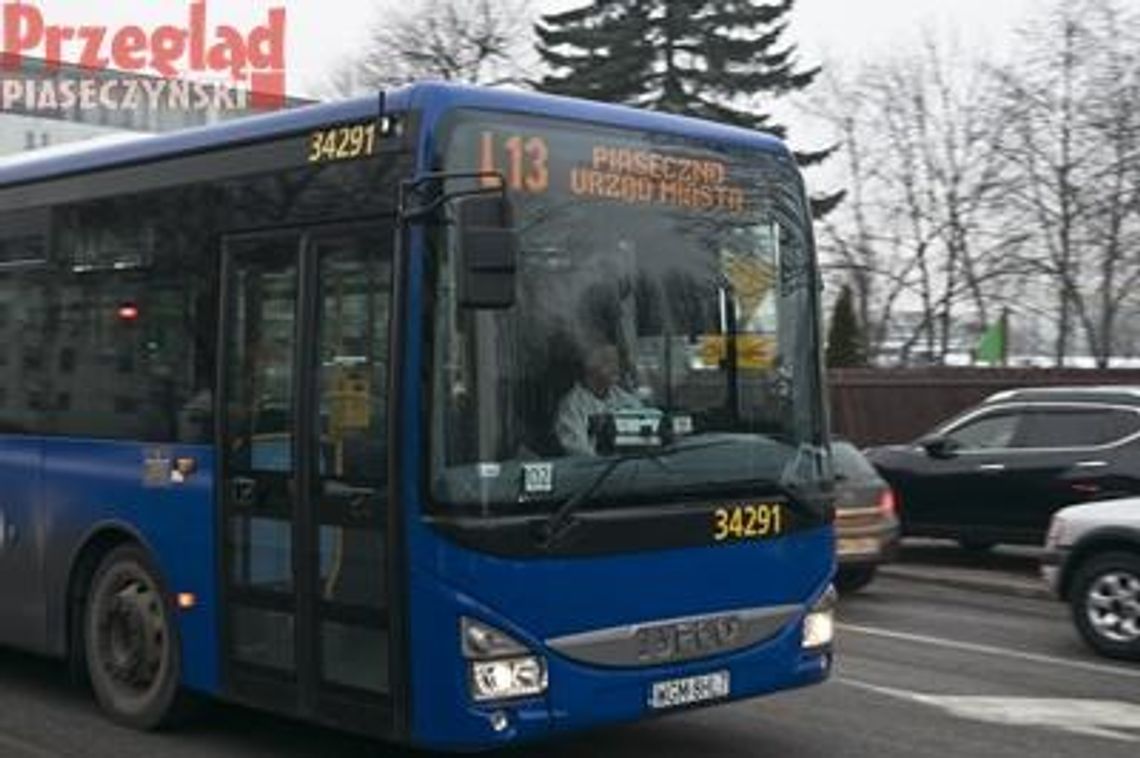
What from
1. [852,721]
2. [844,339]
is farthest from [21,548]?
[844,339]

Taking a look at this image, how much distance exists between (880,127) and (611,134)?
3384cm

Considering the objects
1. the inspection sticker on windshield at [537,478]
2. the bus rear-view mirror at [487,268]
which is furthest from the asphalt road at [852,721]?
the bus rear-view mirror at [487,268]

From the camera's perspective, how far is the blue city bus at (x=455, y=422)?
6.40m

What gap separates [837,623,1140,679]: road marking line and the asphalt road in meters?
0.02

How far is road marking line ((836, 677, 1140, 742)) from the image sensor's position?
859 cm

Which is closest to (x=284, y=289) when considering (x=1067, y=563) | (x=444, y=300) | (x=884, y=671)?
(x=444, y=300)

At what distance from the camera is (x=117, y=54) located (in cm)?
4781

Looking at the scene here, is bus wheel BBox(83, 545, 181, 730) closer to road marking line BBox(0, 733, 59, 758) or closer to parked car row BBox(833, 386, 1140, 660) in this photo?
A: road marking line BBox(0, 733, 59, 758)

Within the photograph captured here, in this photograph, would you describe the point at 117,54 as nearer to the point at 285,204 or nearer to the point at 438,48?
the point at 438,48

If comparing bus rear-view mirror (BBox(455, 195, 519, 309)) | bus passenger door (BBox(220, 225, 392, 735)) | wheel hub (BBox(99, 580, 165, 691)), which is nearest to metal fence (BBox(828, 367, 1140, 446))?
wheel hub (BBox(99, 580, 165, 691))

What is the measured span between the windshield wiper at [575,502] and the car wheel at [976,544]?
33.4 feet

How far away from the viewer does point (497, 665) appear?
638 centimetres

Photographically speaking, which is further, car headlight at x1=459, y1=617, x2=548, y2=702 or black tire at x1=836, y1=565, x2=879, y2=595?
black tire at x1=836, y1=565, x2=879, y2=595
